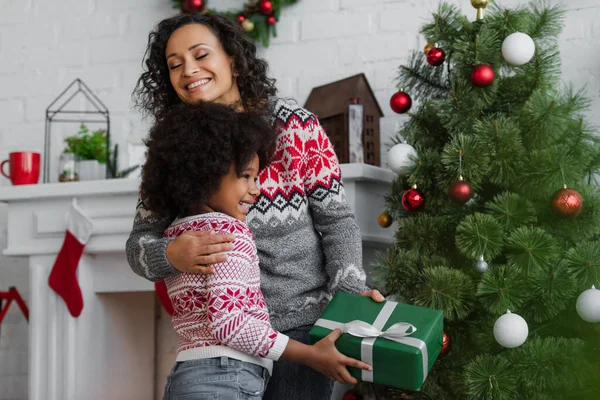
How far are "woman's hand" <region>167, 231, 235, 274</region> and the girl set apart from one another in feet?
0.05

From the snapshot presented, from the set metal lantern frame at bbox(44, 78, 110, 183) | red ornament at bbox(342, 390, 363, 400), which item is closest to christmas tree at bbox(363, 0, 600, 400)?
red ornament at bbox(342, 390, 363, 400)

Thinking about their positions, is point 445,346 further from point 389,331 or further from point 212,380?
point 212,380

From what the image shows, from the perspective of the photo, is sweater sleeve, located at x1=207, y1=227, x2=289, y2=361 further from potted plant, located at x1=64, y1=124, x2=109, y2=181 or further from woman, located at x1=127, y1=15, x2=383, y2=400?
potted plant, located at x1=64, y1=124, x2=109, y2=181

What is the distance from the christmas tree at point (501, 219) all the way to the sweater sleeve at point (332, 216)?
290mm

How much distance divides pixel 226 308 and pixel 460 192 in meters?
0.68

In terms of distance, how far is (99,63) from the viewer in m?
2.78

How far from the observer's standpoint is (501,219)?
168cm

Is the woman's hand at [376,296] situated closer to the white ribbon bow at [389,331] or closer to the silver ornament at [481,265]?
the white ribbon bow at [389,331]

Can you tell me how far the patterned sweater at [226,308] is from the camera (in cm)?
122


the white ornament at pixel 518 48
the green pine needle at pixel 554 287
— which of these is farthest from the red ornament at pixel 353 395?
the white ornament at pixel 518 48

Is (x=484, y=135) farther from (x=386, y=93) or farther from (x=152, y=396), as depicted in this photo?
(x=152, y=396)

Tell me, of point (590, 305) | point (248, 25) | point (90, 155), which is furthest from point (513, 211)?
point (90, 155)

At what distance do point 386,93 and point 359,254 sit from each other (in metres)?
1.04

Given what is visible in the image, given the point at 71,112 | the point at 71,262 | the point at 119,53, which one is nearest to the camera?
the point at 71,262
